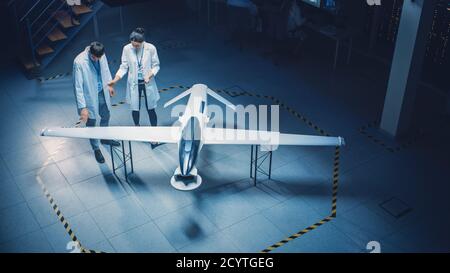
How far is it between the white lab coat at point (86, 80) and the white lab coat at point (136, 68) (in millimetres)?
457

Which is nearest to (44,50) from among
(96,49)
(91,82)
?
(91,82)

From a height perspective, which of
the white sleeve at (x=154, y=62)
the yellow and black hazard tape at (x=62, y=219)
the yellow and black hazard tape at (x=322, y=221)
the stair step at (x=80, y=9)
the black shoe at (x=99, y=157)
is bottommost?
the yellow and black hazard tape at (x=62, y=219)

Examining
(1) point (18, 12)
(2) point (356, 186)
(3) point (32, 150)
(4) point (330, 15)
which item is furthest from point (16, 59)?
(2) point (356, 186)

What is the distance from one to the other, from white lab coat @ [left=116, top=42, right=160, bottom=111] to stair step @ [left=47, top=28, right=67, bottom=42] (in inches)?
203

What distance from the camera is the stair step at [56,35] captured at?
14.9m

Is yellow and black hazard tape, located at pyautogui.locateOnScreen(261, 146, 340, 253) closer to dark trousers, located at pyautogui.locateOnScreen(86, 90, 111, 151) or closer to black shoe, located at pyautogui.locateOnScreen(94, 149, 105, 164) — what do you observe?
black shoe, located at pyautogui.locateOnScreen(94, 149, 105, 164)

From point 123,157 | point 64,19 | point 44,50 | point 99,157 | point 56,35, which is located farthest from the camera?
point 64,19

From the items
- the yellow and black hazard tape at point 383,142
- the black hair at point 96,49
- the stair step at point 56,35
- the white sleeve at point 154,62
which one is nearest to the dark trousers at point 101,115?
the black hair at point 96,49

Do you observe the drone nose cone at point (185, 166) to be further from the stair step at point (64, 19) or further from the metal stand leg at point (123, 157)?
the stair step at point (64, 19)

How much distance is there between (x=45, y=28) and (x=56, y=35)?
0.62 m

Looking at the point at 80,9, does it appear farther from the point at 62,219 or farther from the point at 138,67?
the point at 62,219

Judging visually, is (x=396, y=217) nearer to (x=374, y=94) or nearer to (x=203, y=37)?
(x=374, y=94)

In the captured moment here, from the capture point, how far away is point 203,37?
659 inches

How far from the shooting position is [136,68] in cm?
1066
